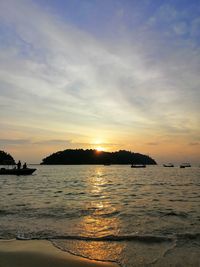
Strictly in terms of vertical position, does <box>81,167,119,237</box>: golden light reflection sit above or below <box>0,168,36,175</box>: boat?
below

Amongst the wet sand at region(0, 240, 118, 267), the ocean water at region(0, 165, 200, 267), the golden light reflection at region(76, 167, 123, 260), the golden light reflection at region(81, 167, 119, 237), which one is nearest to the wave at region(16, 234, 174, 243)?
the ocean water at region(0, 165, 200, 267)

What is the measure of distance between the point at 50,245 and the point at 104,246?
2.08 meters

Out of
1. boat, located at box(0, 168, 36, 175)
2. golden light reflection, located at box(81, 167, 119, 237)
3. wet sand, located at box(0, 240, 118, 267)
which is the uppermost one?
boat, located at box(0, 168, 36, 175)

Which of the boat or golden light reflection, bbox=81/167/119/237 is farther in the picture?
the boat

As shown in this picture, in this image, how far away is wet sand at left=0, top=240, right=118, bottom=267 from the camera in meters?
10.0

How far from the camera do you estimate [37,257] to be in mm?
10758

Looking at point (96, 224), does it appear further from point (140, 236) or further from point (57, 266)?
point (57, 266)

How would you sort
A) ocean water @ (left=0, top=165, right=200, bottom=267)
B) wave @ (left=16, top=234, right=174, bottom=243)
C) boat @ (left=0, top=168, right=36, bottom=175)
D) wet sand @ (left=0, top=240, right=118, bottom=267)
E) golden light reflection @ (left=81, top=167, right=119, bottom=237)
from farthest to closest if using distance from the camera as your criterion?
boat @ (left=0, top=168, right=36, bottom=175)
golden light reflection @ (left=81, top=167, right=119, bottom=237)
wave @ (left=16, top=234, right=174, bottom=243)
ocean water @ (left=0, top=165, right=200, bottom=267)
wet sand @ (left=0, top=240, right=118, bottom=267)

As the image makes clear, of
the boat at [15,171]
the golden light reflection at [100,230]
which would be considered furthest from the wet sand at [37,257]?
the boat at [15,171]

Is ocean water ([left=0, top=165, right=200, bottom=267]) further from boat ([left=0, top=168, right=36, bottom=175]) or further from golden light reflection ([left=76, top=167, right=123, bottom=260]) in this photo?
boat ([left=0, top=168, right=36, bottom=175])

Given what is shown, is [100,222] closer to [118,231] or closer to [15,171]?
[118,231]

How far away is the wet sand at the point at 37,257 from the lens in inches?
395

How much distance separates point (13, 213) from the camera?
69.5 ft

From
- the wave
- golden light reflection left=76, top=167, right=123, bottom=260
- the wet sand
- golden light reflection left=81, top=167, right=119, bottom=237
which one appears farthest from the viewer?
golden light reflection left=81, top=167, right=119, bottom=237
